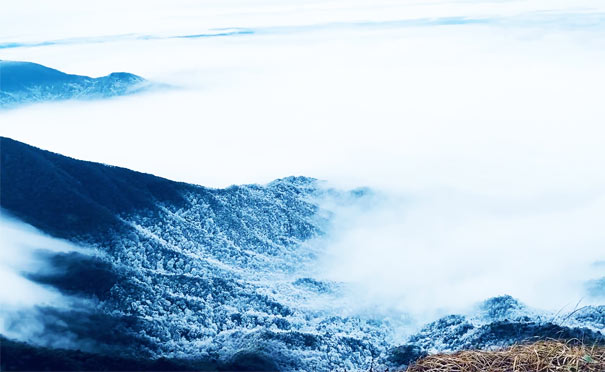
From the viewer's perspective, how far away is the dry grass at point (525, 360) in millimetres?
3752

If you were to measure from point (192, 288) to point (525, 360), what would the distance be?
9.80 m

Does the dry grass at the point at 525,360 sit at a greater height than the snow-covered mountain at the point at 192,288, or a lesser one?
lesser

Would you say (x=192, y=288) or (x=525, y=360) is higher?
(x=192, y=288)

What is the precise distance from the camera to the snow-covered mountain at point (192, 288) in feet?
30.4

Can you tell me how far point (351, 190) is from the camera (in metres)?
27.7

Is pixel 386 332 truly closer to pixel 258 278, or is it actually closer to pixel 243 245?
pixel 258 278

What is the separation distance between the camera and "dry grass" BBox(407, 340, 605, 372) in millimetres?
3752

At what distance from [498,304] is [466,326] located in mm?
3054

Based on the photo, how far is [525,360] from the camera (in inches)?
153

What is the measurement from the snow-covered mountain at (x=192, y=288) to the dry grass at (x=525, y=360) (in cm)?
423

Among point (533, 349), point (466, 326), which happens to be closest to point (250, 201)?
point (466, 326)

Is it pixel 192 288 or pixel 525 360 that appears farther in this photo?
pixel 192 288

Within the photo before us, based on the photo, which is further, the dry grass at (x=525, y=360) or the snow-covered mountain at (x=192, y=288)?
the snow-covered mountain at (x=192, y=288)

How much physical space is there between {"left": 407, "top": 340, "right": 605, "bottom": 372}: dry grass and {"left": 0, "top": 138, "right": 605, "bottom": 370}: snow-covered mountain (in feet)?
13.9
